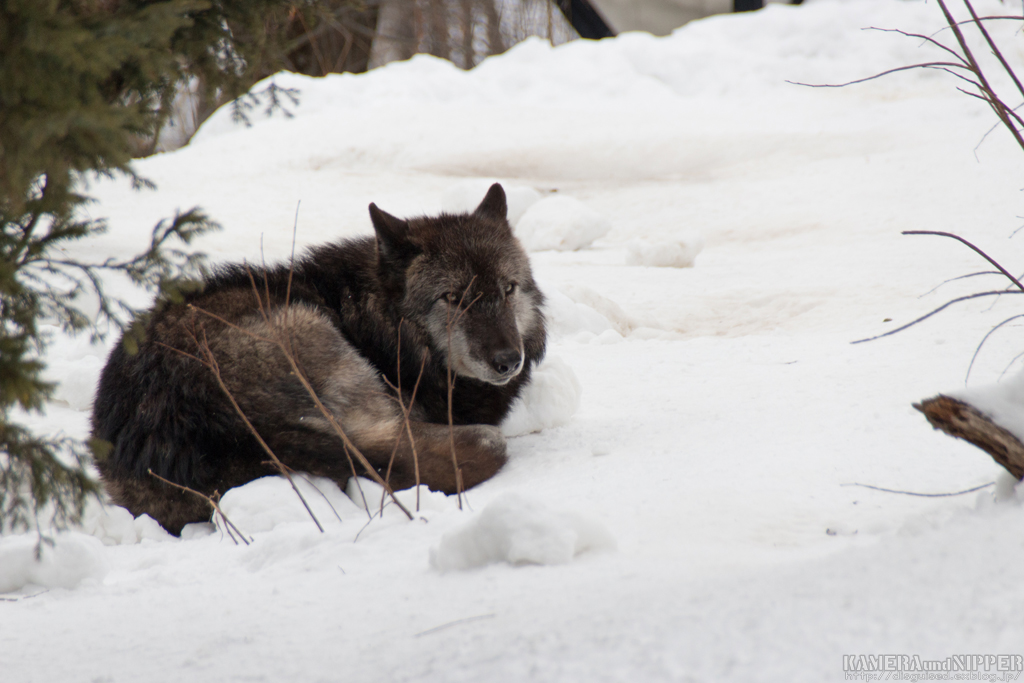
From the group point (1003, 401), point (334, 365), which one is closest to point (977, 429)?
point (1003, 401)

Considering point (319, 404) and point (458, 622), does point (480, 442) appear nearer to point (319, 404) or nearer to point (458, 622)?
point (319, 404)

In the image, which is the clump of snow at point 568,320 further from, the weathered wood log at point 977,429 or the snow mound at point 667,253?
the weathered wood log at point 977,429

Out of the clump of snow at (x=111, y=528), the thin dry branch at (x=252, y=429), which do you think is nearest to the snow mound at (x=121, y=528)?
the clump of snow at (x=111, y=528)

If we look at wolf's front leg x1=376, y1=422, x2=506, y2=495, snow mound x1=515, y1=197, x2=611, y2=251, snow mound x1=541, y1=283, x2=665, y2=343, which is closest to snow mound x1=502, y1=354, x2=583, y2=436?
wolf's front leg x1=376, y1=422, x2=506, y2=495

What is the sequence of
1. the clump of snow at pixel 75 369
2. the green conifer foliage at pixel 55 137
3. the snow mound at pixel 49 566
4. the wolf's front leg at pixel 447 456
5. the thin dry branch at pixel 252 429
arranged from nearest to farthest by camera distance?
the green conifer foliage at pixel 55 137, the snow mound at pixel 49 566, the thin dry branch at pixel 252 429, the wolf's front leg at pixel 447 456, the clump of snow at pixel 75 369

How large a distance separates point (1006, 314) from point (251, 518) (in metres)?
4.81

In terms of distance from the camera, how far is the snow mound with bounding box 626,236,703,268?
7.51m

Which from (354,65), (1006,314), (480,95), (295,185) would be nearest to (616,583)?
(1006,314)

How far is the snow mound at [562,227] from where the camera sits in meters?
8.33

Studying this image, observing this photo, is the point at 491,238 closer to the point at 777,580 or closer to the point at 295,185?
the point at 777,580

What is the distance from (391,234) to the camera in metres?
3.79

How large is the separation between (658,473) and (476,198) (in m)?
5.95

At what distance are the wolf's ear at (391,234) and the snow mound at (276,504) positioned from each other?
1.35 m

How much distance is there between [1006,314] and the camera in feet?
16.0
